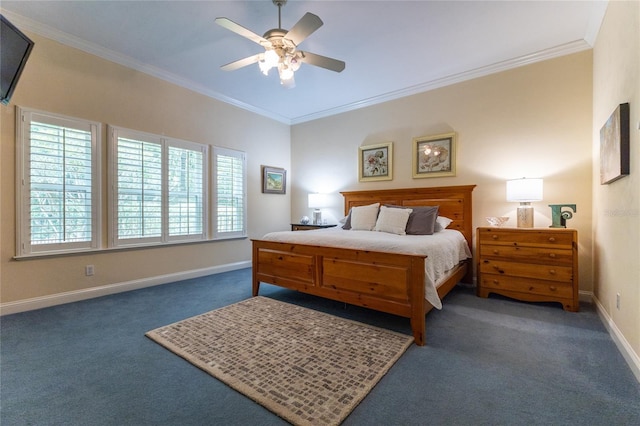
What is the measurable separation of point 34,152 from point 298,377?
3472 mm

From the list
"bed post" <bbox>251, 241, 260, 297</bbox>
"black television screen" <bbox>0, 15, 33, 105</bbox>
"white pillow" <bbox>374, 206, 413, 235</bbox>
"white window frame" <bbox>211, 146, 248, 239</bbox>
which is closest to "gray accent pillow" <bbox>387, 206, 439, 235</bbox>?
"white pillow" <bbox>374, 206, 413, 235</bbox>

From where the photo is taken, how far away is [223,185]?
459cm

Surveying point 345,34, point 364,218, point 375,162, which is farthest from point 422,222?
point 345,34

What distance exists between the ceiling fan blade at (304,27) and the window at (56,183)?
2.64 m

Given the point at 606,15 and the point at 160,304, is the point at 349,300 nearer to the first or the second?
the point at 160,304

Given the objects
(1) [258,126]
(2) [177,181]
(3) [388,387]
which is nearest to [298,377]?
(3) [388,387]

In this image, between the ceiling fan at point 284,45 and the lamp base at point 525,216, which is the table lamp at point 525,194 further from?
the ceiling fan at point 284,45

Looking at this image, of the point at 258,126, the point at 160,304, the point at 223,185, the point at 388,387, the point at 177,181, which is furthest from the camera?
the point at 258,126

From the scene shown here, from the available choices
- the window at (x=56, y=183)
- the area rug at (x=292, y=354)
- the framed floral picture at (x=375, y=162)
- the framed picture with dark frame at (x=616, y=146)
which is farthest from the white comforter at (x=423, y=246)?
the window at (x=56, y=183)

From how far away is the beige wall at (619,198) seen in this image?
1789 mm

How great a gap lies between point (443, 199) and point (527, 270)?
137 cm

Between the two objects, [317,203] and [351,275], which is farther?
[317,203]

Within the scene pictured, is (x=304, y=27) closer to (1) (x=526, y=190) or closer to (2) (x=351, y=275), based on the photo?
(2) (x=351, y=275)

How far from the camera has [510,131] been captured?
3.57m
